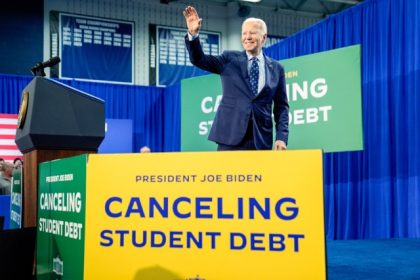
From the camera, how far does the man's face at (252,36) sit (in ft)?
5.91

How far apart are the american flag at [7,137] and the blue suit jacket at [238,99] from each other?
688 cm

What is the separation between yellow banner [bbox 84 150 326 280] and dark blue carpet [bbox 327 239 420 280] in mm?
1135

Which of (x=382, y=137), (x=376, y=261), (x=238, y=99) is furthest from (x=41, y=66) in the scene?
(x=382, y=137)

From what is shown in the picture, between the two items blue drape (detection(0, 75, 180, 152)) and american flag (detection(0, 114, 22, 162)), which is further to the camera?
blue drape (detection(0, 75, 180, 152))

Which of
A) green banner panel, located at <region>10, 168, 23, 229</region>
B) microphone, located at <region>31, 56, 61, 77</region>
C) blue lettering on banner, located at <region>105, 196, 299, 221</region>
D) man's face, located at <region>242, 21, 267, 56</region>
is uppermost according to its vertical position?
man's face, located at <region>242, 21, 267, 56</region>

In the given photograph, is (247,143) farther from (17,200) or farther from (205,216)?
(17,200)

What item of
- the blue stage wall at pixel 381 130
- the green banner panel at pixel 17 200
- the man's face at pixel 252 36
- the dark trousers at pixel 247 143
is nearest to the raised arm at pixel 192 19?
the man's face at pixel 252 36

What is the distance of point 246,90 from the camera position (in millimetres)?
1834

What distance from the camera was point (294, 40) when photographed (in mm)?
6320

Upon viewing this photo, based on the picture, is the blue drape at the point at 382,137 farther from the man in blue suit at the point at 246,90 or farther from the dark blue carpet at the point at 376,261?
the man in blue suit at the point at 246,90

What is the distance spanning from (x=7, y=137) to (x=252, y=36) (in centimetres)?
707

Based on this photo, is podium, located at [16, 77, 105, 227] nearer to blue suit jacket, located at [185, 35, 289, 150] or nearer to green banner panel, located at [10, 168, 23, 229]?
green banner panel, located at [10, 168, 23, 229]

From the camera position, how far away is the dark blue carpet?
7.25 ft

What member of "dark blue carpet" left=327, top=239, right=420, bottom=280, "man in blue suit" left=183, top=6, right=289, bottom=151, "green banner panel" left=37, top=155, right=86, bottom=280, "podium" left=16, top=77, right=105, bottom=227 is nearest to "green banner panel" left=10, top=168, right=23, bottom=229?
"podium" left=16, top=77, right=105, bottom=227
